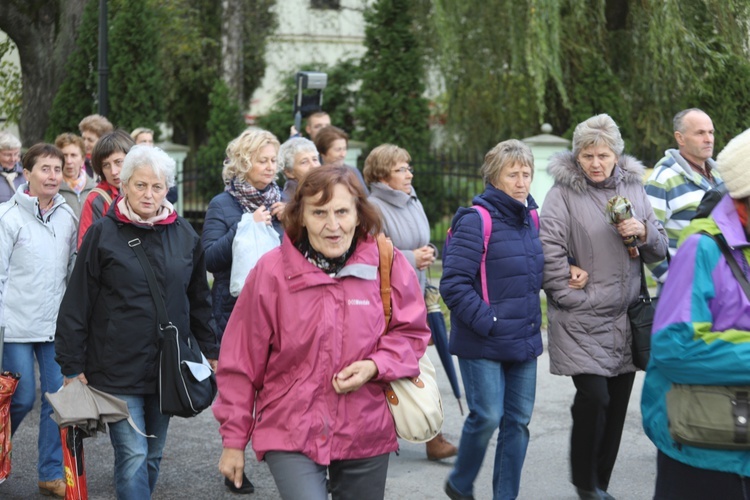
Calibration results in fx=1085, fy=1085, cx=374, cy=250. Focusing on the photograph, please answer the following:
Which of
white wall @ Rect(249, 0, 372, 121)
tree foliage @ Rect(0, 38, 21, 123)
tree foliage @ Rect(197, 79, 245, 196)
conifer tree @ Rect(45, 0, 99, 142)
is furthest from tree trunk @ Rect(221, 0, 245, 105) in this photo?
conifer tree @ Rect(45, 0, 99, 142)

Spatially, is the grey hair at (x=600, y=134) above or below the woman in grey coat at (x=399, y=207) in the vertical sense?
above

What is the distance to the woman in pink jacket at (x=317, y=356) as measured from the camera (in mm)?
3676

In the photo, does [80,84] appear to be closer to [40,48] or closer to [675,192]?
[40,48]

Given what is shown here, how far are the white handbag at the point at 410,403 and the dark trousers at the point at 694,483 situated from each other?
78 cm

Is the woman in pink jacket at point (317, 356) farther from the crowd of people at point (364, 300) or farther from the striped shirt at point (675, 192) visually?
the striped shirt at point (675, 192)

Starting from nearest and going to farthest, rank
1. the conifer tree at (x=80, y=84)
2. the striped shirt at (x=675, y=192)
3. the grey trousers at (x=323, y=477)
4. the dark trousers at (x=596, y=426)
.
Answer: the grey trousers at (x=323, y=477)
the dark trousers at (x=596, y=426)
the striped shirt at (x=675, y=192)
the conifer tree at (x=80, y=84)

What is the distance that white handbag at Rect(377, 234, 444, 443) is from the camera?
3.79m

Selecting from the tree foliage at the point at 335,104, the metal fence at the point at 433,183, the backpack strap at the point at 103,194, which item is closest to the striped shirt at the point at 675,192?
the backpack strap at the point at 103,194

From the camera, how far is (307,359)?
3701 mm

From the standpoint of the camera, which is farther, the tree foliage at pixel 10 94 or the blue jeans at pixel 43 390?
the tree foliage at pixel 10 94

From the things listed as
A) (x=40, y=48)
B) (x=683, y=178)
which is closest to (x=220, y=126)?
(x=40, y=48)

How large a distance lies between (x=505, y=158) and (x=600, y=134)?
0.57 metres

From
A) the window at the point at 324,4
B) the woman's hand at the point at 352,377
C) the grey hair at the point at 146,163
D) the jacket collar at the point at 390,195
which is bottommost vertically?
the woman's hand at the point at 352,377

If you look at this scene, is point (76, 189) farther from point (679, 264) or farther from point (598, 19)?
point (598, 19)
